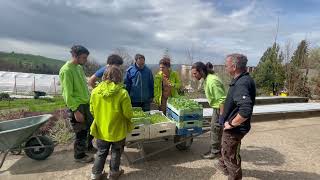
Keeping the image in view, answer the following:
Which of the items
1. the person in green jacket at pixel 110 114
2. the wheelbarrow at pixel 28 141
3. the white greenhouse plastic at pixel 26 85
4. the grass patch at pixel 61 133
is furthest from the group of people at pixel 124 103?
the white greenhouse plastic at pixel 26 85

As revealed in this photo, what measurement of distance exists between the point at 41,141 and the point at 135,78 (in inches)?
78.9

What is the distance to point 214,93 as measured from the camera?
510 cm

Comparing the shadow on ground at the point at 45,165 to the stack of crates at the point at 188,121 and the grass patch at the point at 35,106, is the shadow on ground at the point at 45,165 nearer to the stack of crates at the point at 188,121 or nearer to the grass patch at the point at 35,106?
the stack of crates at the point at 188,121

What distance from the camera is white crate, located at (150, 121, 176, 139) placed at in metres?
5.04

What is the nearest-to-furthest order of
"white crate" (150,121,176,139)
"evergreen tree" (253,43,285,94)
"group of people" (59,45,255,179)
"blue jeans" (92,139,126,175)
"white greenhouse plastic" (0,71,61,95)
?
"group of people" (59,45,255,179) → "blue jeans" (92,139,126,175) → "white crate" (150,121,176,139) → "evergreen tree" (253,43,285,94) → "white greenhouse plastic" (0,71,61,95)

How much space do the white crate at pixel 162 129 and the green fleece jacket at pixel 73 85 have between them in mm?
1204

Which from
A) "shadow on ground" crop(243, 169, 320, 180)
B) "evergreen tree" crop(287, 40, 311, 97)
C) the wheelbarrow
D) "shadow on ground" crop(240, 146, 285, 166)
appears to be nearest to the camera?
the wheelbarrow

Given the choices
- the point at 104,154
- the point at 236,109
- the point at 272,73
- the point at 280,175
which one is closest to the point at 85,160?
the point at 104,154

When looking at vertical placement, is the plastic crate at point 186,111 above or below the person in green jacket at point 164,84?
below

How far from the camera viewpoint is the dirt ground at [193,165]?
15.7 feet

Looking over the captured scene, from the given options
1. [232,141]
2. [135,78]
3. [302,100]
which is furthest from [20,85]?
[232,141]

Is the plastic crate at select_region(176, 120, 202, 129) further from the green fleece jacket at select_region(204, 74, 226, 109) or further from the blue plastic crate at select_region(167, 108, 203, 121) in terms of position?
the green fleece jacket at select_region(204, 74, 226, 109)

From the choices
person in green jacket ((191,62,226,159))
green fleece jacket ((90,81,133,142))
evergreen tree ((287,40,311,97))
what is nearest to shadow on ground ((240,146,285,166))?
person in green jacket ((191,62,226,159))

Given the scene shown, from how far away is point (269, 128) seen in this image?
8.27 metres
